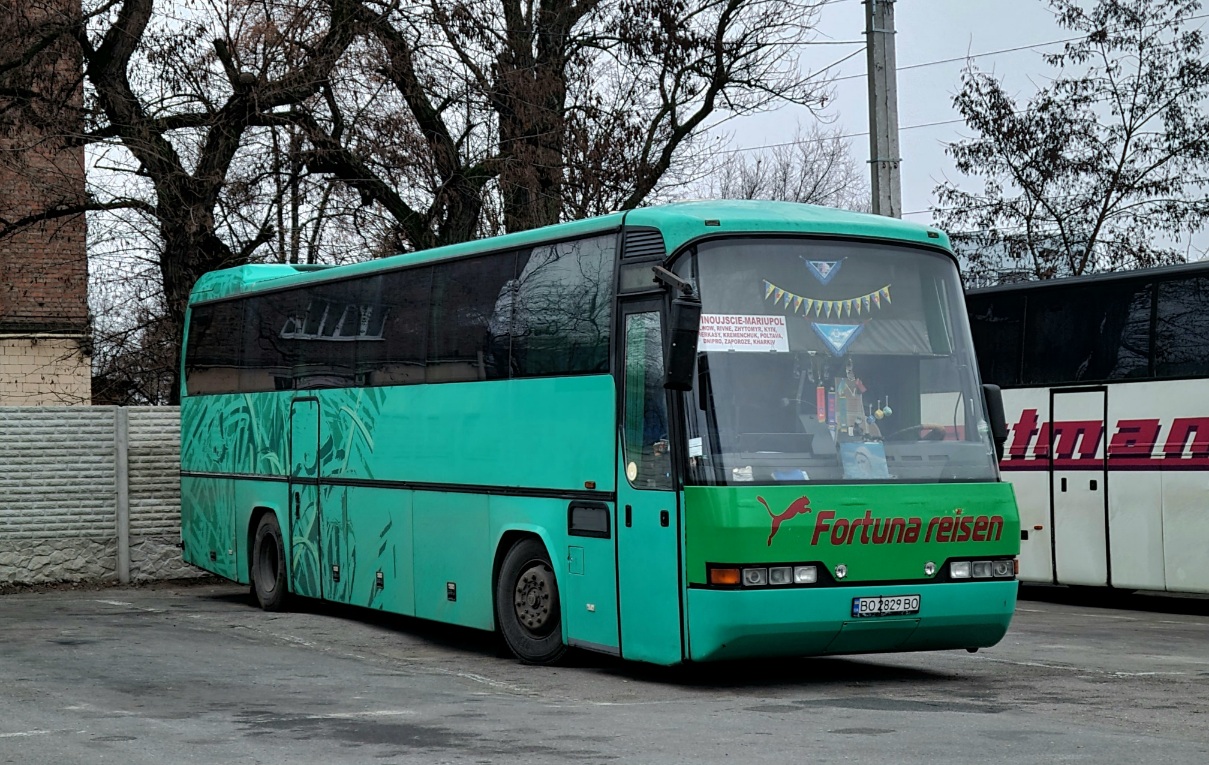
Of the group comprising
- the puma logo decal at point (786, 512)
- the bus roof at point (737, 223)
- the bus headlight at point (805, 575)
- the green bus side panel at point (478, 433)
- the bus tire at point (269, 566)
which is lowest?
the bus tire at point (269, 566)

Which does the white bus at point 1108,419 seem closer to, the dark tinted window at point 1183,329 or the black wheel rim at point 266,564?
the dark tinted window at point 1183,329

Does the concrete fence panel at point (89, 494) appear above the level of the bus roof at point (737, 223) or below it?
below

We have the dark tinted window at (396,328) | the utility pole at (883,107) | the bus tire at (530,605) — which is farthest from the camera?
the utility pole at (883,107)

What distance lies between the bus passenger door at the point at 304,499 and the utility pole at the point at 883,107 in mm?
6968

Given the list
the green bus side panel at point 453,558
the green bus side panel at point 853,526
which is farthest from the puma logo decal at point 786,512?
the green bus side panel at point 453,558

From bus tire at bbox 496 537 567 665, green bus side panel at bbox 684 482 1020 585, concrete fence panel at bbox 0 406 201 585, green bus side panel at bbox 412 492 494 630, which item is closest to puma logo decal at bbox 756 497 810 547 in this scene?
green bus side panel at bbox 684 482 1020 585

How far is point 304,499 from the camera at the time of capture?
1650cm

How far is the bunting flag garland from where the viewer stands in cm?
1096

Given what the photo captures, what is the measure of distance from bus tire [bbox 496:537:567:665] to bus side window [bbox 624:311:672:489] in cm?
149

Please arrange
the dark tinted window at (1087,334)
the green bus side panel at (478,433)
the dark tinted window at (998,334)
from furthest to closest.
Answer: the dark tinted window at (998,334), the dark tinted window at (1087,334), the green bus side panel at (478,433)

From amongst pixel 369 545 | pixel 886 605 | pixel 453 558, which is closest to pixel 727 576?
pixel 886 605

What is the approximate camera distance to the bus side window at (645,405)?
1082 cm

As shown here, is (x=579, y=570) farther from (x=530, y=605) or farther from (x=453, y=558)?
(x=453, y=558)

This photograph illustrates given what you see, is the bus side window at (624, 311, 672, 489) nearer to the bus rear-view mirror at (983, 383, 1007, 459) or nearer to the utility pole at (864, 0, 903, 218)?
the bus rear-view mirror at (983, 383, 1007, 459)
